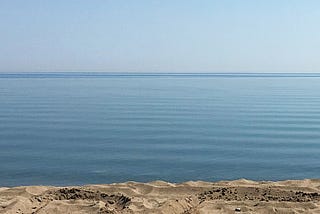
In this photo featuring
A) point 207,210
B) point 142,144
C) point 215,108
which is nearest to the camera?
point 207,210

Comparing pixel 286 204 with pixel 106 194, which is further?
pixel 106 194

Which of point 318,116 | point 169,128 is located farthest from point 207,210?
point 318,116

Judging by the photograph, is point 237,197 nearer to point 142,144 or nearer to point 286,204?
point 286,204

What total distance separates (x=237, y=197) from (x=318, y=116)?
23.7 metres

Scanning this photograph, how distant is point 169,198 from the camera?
11.1 meters

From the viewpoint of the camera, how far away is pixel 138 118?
31.5 m

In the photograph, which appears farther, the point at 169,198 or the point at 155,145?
the point at 155,145

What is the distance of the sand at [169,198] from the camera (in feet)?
33.6

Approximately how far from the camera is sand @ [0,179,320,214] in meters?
10.2

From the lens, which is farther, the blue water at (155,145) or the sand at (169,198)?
the blue water at (155,145)

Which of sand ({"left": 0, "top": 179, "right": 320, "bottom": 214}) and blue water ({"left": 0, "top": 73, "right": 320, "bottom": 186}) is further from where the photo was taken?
blue water ({"left": 0, "top": 73, "right": 320, "bottom": 186})

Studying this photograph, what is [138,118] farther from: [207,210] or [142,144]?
[207,210]

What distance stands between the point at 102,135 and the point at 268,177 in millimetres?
10694

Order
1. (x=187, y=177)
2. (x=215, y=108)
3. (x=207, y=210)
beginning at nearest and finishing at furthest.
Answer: (x=207, y=210), (x=187, y=177), (x=215, y=108)
